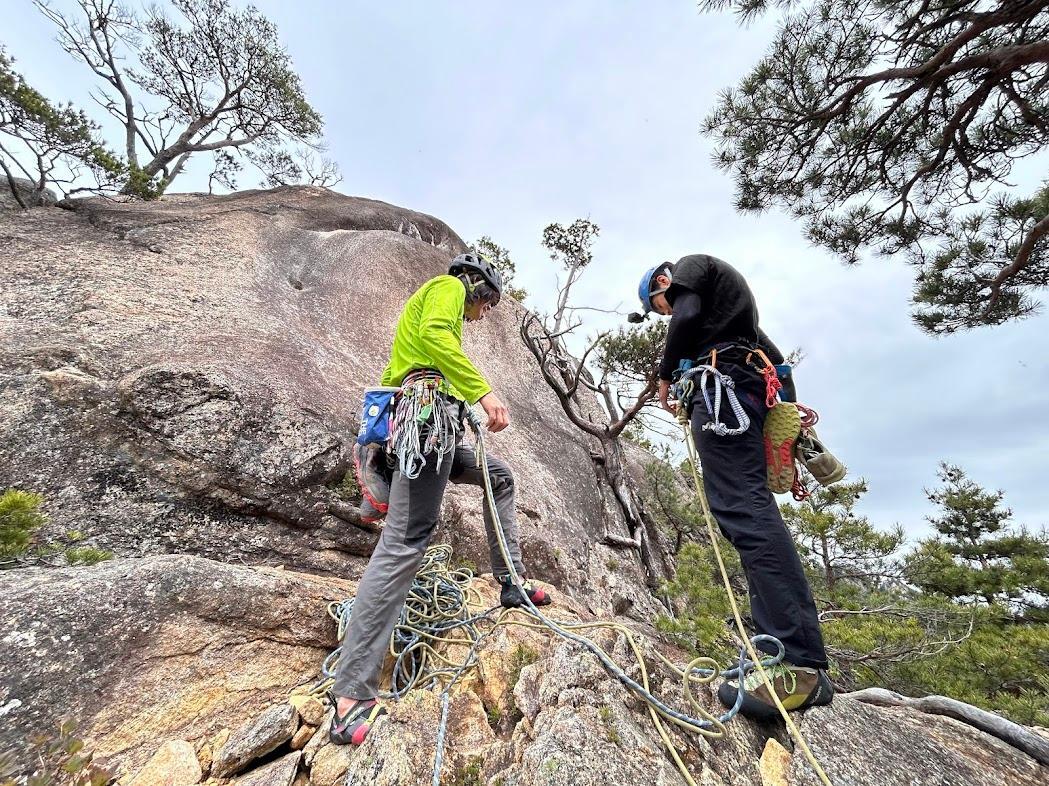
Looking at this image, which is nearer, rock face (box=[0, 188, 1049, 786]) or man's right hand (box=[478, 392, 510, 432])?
rock face (box=[0, 188, 1049, 786])

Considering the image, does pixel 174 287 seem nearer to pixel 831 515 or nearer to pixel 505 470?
pixel 505 470

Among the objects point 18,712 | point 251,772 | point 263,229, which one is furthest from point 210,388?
point 263,229

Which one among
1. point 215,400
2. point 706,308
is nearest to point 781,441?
point 706,308

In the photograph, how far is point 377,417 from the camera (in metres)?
2.66

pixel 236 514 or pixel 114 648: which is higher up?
pixel 236 514

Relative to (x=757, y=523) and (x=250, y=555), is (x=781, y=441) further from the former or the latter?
(x=250, y=555)

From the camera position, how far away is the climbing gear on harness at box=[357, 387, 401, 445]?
2.62 metres

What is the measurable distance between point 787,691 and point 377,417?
2.23 metres

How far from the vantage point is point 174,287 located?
5586mm

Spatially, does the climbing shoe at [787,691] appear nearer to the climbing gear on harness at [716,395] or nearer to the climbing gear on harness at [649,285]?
the climbing gear on harness at [716,395]

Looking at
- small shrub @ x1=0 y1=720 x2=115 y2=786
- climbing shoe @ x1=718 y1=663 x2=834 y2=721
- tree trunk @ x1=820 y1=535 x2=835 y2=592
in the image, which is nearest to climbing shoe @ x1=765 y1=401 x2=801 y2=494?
climbing shoe @ x1=718 y1=663 x2=834 y2=721

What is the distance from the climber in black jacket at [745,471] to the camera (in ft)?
6.08

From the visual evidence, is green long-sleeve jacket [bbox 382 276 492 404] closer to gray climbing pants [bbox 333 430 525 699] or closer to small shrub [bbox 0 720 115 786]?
gray climbing pants [bbox 333 430 525 699]

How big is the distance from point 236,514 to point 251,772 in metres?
2.29
